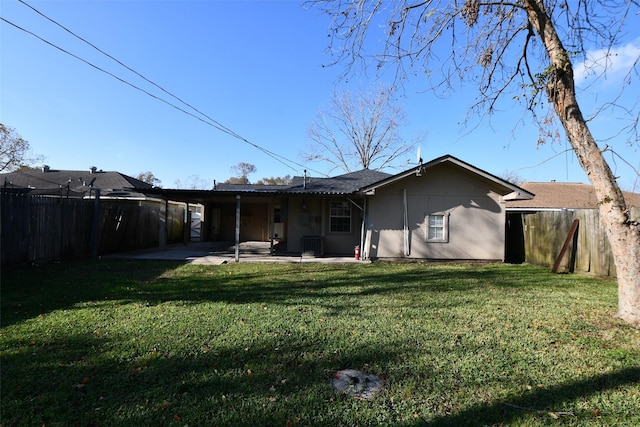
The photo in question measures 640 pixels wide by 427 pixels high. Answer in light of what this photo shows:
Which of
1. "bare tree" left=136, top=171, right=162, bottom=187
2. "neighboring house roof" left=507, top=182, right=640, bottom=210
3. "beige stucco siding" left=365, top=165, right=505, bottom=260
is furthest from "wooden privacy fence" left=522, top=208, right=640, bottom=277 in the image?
"bare tree" left=136, top=171, right=162, bottom=187

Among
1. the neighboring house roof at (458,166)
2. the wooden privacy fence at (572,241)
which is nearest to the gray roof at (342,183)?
the neighboring house roof at (458,166)

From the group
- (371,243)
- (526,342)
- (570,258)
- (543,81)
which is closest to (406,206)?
(371,243)

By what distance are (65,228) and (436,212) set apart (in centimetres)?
1206

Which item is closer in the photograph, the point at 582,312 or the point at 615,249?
the point at 615,249

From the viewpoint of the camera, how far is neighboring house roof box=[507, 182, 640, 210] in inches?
813

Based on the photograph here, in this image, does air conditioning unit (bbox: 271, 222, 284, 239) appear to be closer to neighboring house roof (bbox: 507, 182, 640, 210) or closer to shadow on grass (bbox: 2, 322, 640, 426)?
neighboring house roof (bbox: 507, 182, 640, 210)

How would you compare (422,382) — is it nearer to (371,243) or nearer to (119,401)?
(119,401)

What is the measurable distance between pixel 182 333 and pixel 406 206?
9.43 meters

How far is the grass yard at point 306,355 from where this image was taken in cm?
266

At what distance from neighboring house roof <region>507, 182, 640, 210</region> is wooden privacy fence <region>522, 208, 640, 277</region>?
836cm

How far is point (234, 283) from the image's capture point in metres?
7.66

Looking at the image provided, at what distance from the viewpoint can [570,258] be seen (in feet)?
32.1

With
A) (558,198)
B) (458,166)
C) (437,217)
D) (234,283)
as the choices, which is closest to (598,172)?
(458,166)

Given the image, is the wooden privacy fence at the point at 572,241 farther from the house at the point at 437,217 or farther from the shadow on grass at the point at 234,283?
the house at the point at 437,217
